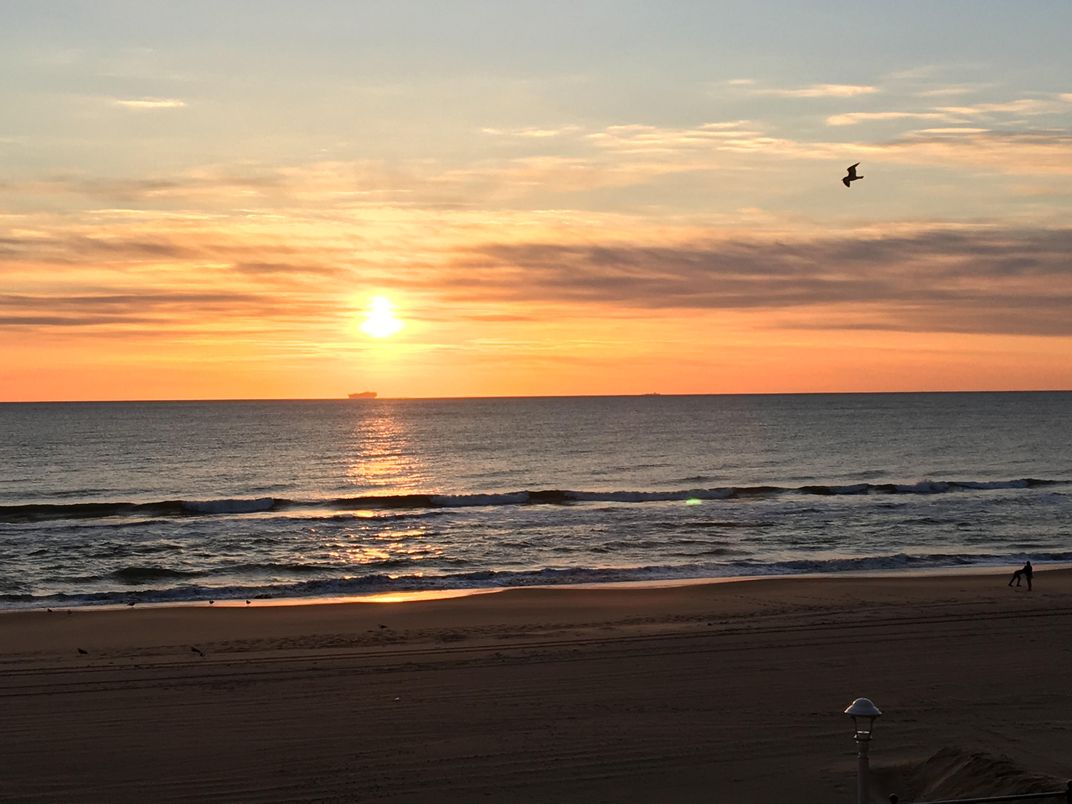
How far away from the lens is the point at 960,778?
981 cm

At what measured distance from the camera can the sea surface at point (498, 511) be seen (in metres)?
28.8

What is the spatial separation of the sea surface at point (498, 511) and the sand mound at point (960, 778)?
1642 cm

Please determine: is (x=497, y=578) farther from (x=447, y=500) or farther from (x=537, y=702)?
(x=447, y=500)

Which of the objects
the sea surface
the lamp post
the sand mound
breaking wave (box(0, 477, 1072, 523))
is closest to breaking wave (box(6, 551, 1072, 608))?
the sea surface

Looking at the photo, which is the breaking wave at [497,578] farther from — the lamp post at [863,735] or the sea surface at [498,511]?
the lamp post at [863,735]

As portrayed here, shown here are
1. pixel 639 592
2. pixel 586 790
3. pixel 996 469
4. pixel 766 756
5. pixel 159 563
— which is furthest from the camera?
pixel 996 469

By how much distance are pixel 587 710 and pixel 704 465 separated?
5940cm

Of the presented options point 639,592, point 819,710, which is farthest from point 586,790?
point 639,592

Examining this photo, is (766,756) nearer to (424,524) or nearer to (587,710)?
(587,710)

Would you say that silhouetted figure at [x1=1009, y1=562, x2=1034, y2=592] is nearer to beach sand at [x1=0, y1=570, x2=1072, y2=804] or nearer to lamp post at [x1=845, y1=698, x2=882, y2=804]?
beach sand at [x1=0, y1=570, x2=1072, y2=804]

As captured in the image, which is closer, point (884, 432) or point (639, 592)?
point (639, 592)

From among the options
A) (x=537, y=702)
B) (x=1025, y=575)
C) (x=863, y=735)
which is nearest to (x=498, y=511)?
(x=1025, y=575)

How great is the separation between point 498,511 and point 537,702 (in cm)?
3120

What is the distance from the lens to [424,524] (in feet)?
132
